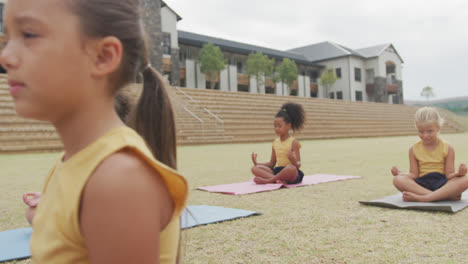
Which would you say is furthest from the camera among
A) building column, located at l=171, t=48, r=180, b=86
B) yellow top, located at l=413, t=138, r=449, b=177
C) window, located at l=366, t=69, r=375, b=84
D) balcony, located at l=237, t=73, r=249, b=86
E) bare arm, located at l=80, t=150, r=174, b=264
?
window, located at l=366, t=69, r=375, b=84

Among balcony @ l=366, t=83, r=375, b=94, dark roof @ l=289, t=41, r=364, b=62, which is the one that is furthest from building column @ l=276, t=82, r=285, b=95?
balcony @ l=366, t=83, r=375, b=94

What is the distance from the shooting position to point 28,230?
244cm

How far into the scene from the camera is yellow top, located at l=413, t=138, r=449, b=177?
11.0 feet

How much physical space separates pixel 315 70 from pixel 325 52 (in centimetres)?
201

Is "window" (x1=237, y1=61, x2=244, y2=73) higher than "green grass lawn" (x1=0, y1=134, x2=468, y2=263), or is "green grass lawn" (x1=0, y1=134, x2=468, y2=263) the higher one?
"window" (x1=237, y1=61, x2=244, y2=73)

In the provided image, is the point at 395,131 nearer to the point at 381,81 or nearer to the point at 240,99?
the point at 240,99

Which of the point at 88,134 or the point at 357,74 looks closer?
the point at 88,134

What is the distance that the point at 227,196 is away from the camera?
12.2 feet

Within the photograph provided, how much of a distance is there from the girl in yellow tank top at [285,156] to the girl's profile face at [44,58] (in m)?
3.72

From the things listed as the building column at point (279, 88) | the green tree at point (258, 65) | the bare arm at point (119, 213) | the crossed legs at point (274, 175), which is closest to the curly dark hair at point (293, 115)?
the crossed legs at point (274, 175)

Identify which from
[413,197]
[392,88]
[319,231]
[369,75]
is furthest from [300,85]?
[319,231]

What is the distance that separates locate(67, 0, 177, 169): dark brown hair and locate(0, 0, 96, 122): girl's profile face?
3 cm

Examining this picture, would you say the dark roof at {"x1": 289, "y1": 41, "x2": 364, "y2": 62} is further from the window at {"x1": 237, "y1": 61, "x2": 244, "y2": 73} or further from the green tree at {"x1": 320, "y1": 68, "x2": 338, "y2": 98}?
the window at {"x1": 237, "y1": 61, "x2": 244, "y2": 73}

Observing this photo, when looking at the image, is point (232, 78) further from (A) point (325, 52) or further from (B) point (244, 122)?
(B) point (244, 122)
